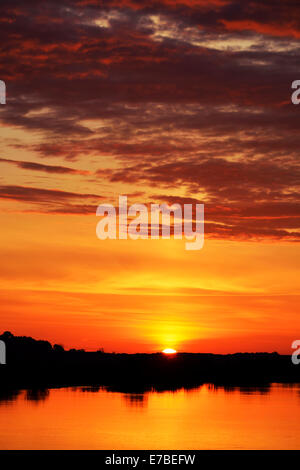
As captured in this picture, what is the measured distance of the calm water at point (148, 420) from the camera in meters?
36.9

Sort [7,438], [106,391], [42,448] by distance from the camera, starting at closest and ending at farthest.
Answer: [42,448]
[7,438]
[106,391]

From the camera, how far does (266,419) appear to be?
46.3m

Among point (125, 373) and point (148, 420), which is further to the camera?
point (125, 373)

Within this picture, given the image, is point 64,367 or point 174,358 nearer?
point 64,367

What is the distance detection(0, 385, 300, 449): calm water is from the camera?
36938 millimetres

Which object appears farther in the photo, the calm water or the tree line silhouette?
the tree line silhouette

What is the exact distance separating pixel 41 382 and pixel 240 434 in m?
38.8

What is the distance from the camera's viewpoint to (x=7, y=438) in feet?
121

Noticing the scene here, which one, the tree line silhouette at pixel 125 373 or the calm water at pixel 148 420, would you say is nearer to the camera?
the calm water at pixel 148 420

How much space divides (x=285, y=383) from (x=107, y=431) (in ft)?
148

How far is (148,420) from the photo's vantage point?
45.4 meters

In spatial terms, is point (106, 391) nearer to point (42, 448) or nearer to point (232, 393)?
point (232, 393)
